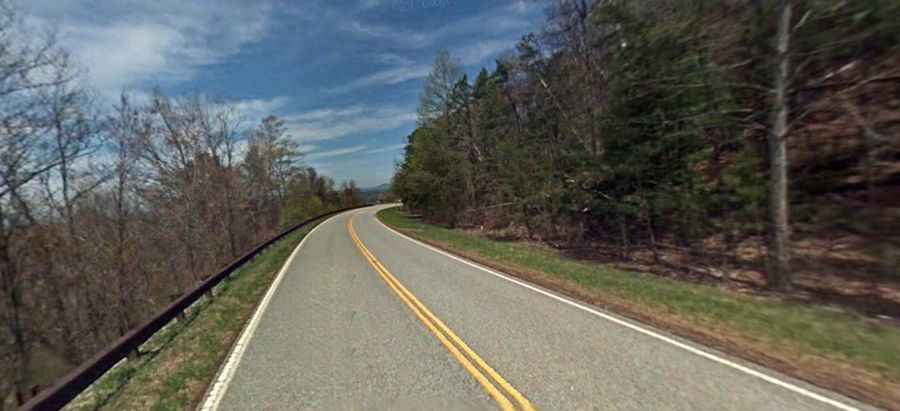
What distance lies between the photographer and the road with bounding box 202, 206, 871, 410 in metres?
3.75

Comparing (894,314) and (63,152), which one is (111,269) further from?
(894,314)

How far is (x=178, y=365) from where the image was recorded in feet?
18.0

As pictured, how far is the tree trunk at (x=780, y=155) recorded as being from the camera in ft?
25.5

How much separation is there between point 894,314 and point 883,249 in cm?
358

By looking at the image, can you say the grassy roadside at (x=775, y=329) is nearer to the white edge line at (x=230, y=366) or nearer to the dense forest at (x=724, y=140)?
the dense forest at (x=724, y=140)

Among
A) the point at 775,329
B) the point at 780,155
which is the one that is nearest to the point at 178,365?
the point at 775,329

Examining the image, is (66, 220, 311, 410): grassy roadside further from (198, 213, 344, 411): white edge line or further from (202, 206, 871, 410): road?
(202, 206, 871, 410): road

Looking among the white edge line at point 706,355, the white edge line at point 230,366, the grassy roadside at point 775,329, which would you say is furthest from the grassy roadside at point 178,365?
the grassy roadside at point 775,329

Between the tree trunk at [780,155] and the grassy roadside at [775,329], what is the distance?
1.50 meters

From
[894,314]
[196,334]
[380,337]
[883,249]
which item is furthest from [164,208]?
[883,249]

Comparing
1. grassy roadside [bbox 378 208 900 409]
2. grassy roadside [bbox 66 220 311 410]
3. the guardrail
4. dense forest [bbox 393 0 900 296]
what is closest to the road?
grassy roadside [bbox 66 220 311 410]

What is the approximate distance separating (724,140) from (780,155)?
4367 mm

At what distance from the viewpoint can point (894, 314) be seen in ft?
23.5

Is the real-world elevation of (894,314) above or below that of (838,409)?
below
